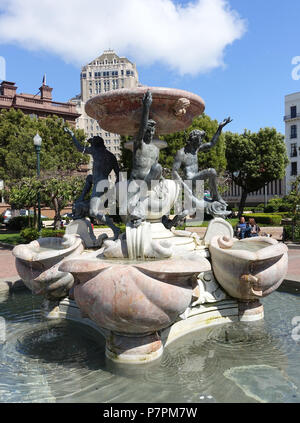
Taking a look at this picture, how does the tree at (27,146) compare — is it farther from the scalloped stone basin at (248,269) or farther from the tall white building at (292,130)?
the tall white building at (292,130)

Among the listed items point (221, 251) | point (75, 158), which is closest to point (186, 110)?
point (221, 251)

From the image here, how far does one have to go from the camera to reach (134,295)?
3643 mm

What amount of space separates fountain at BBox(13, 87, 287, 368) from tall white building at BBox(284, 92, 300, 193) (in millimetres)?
49110

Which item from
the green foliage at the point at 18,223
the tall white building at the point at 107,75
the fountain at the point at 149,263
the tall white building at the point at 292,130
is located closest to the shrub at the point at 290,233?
the fountain at the point at 149,263

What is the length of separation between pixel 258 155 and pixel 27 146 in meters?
21.9

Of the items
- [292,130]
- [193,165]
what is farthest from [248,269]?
[292,130]

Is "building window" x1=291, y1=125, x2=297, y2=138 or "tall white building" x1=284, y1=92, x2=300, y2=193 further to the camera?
"building window" x1=291, y1=125, x2=297, y2=138

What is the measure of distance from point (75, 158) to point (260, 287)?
25110mm

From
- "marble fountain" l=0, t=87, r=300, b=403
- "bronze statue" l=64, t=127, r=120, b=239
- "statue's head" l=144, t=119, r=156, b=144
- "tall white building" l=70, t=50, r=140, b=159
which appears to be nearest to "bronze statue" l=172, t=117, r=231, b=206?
"marble fountain" l=0, t=87, r=300, b=403

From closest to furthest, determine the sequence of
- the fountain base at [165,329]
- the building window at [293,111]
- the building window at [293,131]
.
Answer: the fountain base at [165,329], the building window at [293,111], the building window at [293,131]

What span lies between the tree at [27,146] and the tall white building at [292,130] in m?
32.9

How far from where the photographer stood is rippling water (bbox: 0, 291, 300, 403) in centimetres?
340

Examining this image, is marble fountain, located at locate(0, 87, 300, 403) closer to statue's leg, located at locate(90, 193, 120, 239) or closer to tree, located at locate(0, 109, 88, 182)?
statue's leg, located at locate(90, 193, 120, 239)

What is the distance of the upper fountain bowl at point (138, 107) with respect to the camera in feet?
17.8
